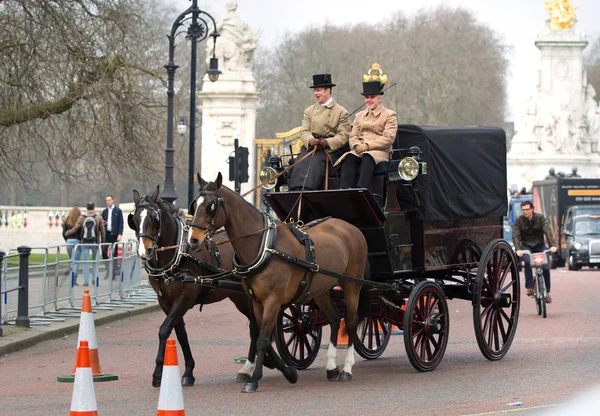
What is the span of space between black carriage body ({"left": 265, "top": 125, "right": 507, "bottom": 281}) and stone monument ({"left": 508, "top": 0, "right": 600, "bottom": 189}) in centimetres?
5550

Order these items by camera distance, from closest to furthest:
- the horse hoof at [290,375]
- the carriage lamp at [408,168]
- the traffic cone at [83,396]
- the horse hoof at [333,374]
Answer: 1. the traffic cone at [83,396]
2. the horse hoof at [290,375]
3. the horse hoof at [333,374]
4. the carriage lamp at [408,168]

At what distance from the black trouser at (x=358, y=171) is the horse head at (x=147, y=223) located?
71.5 inches

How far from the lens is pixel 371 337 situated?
13406 millimetres

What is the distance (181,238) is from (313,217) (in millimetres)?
1418

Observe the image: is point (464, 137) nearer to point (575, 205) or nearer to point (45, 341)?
point (45, 341)

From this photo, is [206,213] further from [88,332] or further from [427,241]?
[427,241]

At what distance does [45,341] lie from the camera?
51.8ft

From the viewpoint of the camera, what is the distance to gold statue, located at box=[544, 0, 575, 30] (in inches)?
2751

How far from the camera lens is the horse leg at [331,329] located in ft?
37.9

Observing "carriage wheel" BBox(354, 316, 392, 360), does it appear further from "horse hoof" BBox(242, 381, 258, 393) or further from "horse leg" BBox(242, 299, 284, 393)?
"horse hoof" BBox(242, 381, 258, 393)

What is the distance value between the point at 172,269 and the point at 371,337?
283 centimetres

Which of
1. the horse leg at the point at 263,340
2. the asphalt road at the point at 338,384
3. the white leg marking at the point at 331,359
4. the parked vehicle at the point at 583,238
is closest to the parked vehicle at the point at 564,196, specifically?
the parked vehicle at the point at 583,238

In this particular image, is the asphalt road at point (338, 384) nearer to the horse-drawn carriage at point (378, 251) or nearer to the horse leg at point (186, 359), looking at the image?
the horse leg at point (186, 359)

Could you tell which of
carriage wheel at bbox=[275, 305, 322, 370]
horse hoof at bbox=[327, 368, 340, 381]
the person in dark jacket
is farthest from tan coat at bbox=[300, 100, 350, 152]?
the person in dark jacket
